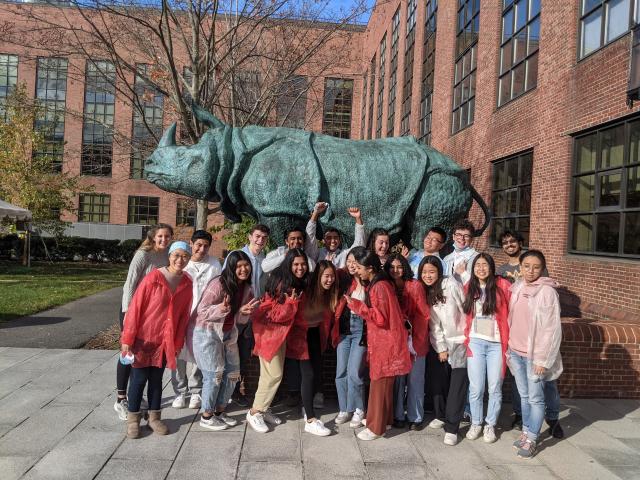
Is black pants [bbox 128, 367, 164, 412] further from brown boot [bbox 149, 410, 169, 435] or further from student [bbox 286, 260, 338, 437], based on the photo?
student [bbox 286, 260, 338, 437]

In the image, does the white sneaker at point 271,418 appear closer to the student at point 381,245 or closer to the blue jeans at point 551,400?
the student at point 381,245

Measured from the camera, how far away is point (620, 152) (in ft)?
26.7

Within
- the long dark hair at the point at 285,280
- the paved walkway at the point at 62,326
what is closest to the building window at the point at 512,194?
the long dark hair at the point at 285,280

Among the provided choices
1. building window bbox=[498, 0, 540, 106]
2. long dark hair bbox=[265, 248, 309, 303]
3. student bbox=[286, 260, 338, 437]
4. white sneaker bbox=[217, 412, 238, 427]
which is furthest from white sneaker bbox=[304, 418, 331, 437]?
building window bbox=[498, 0, 540, 106]

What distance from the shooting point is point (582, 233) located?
918cm

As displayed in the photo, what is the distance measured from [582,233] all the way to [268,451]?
7949 mm

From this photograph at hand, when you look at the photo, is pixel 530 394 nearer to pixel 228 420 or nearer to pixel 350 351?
pixel 350 351

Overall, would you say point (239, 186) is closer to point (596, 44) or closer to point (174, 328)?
point (174, 328)

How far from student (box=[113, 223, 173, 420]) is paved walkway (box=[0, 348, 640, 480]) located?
0.16 metres

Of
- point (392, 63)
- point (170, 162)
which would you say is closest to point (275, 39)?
point (170, 162)

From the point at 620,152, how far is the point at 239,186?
6597mm

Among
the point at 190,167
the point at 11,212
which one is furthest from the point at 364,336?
the point at 11,212

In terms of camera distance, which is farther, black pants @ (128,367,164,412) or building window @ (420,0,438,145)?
building window @ (420,0,438,145)

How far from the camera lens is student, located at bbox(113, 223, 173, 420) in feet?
13.2
